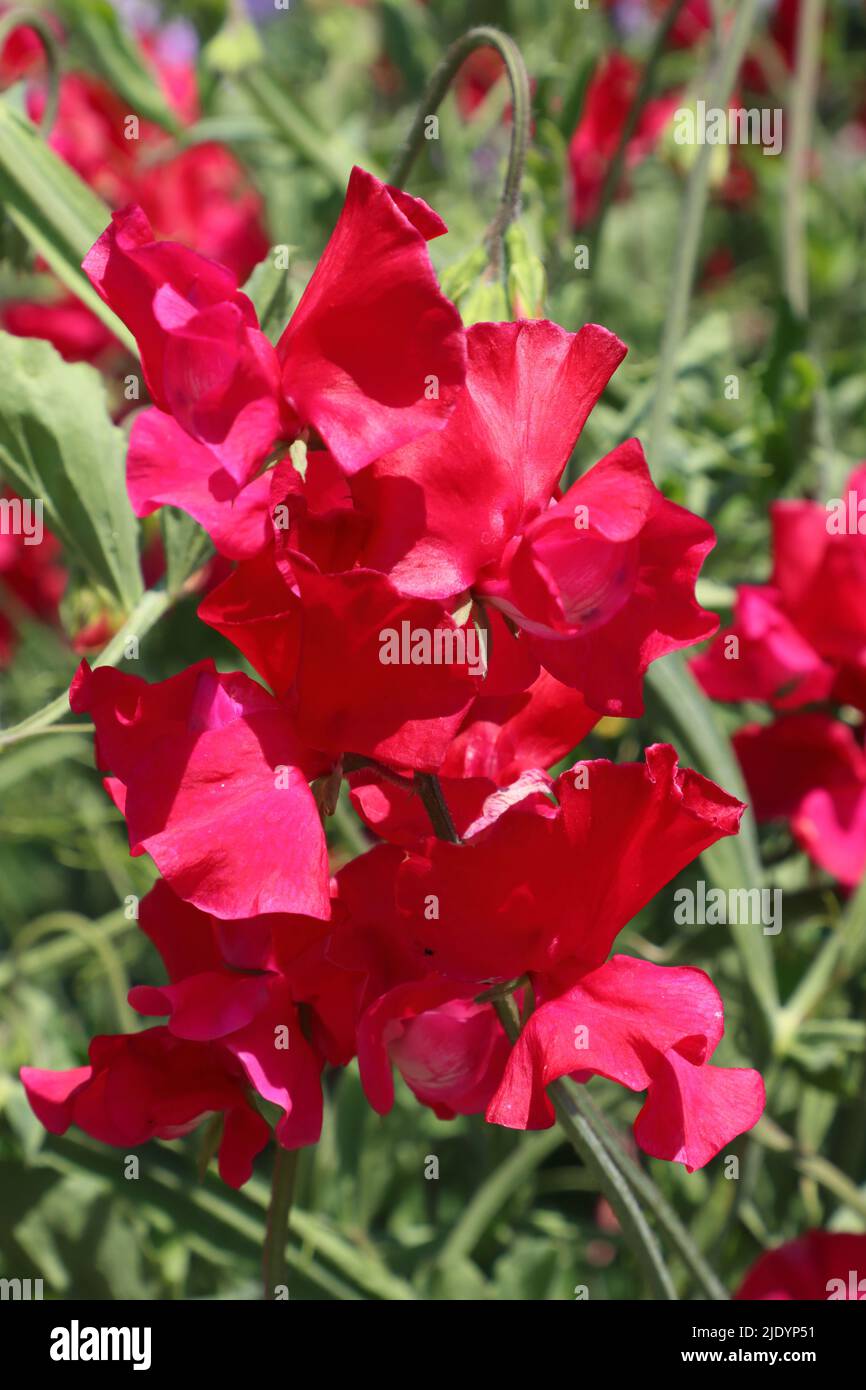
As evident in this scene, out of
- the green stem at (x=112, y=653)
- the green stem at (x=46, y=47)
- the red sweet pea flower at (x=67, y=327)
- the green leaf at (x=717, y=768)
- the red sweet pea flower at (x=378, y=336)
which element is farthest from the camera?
the red sweet pea flower at (x=67, y=327)

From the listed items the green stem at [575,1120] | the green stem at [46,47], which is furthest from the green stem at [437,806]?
the green stem at [46,47]

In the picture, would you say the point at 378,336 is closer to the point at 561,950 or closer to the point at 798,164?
the point at 561,950

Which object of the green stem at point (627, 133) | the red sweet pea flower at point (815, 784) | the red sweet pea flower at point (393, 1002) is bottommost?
the red sweet pea flower at point (393, 1002)

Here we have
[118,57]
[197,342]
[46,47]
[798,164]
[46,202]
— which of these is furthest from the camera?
[118,57]

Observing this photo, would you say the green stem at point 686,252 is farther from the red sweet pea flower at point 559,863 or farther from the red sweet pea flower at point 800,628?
the red sweet pea flower at point 559,863

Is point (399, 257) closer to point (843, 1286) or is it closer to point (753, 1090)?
point (753, 1090)

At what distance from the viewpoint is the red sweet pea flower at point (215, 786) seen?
1.46ft

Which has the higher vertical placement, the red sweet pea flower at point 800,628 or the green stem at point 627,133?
the green stem at point 627,133

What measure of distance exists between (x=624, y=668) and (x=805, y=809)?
Answer: 1.03 ft

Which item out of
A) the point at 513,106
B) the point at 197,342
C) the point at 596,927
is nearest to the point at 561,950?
the point at 596,927

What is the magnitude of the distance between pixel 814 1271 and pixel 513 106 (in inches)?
22.7

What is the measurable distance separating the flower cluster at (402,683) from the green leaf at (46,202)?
0.27 metres

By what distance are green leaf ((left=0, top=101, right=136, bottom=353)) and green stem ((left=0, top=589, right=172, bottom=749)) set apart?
0.55 ft

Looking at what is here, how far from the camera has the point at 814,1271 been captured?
0.75m
